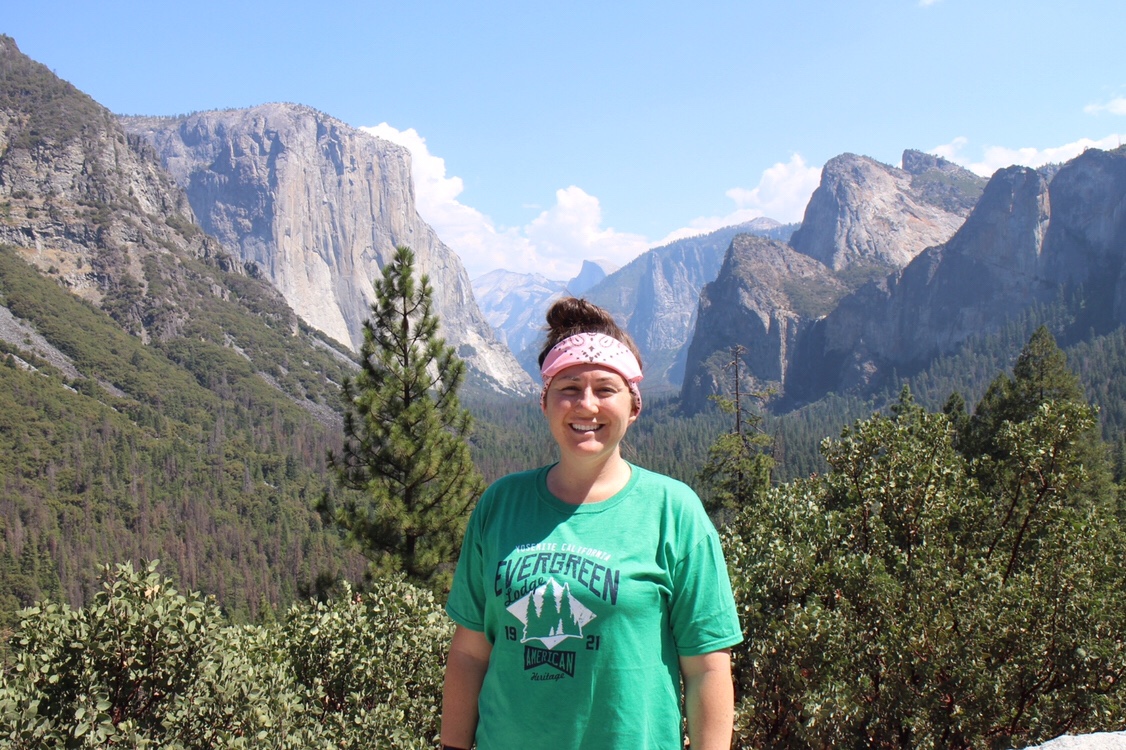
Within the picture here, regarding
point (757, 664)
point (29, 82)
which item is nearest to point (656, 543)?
point (757, 664)

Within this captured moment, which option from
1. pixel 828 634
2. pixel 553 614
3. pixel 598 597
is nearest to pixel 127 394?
pixel 828 634

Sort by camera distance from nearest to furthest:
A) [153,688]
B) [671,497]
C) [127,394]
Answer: [671,497] < [153,688] < [127,394]

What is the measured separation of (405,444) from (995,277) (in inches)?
7162

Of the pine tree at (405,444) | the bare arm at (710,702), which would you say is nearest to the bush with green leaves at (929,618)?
the bare arm at (710,702)

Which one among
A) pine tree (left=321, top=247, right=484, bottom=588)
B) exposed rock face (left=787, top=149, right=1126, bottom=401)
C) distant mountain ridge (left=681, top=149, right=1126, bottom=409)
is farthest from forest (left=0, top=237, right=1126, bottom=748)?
exposed rock face (left=787, top=149, right=1126, bottom=401)

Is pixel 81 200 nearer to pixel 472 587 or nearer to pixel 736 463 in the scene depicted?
pixel 736 463

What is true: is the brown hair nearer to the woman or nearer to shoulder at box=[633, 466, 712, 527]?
the woman

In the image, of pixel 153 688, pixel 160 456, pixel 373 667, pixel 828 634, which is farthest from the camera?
pixel 160 456

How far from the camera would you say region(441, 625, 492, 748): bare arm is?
2.82 m

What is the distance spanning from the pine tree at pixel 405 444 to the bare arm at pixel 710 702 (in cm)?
1216

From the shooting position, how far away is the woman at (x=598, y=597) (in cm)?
244

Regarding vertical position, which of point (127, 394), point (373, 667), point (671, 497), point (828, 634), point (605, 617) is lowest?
point (373, 667)

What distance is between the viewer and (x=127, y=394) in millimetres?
137000

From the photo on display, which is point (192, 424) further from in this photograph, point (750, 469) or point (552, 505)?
point (552, 505)
